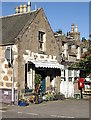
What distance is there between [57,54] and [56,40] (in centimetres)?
120

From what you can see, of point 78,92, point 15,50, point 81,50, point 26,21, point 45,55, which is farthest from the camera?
point 81,50

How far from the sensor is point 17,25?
77.7ft

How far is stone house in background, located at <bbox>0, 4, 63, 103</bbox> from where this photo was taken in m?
22.1

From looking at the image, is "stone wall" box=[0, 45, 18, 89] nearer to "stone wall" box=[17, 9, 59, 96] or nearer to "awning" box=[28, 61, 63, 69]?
"stone wall" box=[17, 9, 59, 96]

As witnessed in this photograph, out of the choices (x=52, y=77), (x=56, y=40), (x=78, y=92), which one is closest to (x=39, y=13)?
(x=56, y=40)

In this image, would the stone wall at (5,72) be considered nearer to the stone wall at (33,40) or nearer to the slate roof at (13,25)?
the stone wall at (33,40)

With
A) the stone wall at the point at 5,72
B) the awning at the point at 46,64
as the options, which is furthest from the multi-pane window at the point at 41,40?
the stone wall at the point at 5,72

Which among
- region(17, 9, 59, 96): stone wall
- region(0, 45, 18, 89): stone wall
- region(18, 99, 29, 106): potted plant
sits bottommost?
region(18, 99, 29, 106): potted plant

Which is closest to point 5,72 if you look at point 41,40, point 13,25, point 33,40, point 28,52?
point 28,52

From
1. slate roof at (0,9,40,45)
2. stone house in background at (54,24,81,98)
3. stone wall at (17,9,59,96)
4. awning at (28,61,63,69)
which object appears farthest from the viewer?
stone house in background at (54,24,81,98)

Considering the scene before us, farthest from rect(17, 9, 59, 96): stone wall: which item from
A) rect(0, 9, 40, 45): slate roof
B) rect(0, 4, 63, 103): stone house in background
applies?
rect(0, 9, 40, 45): slate roof

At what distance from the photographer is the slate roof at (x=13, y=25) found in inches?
890

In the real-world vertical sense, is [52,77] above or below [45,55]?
below

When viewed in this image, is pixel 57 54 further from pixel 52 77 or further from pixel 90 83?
pixel 90 83
